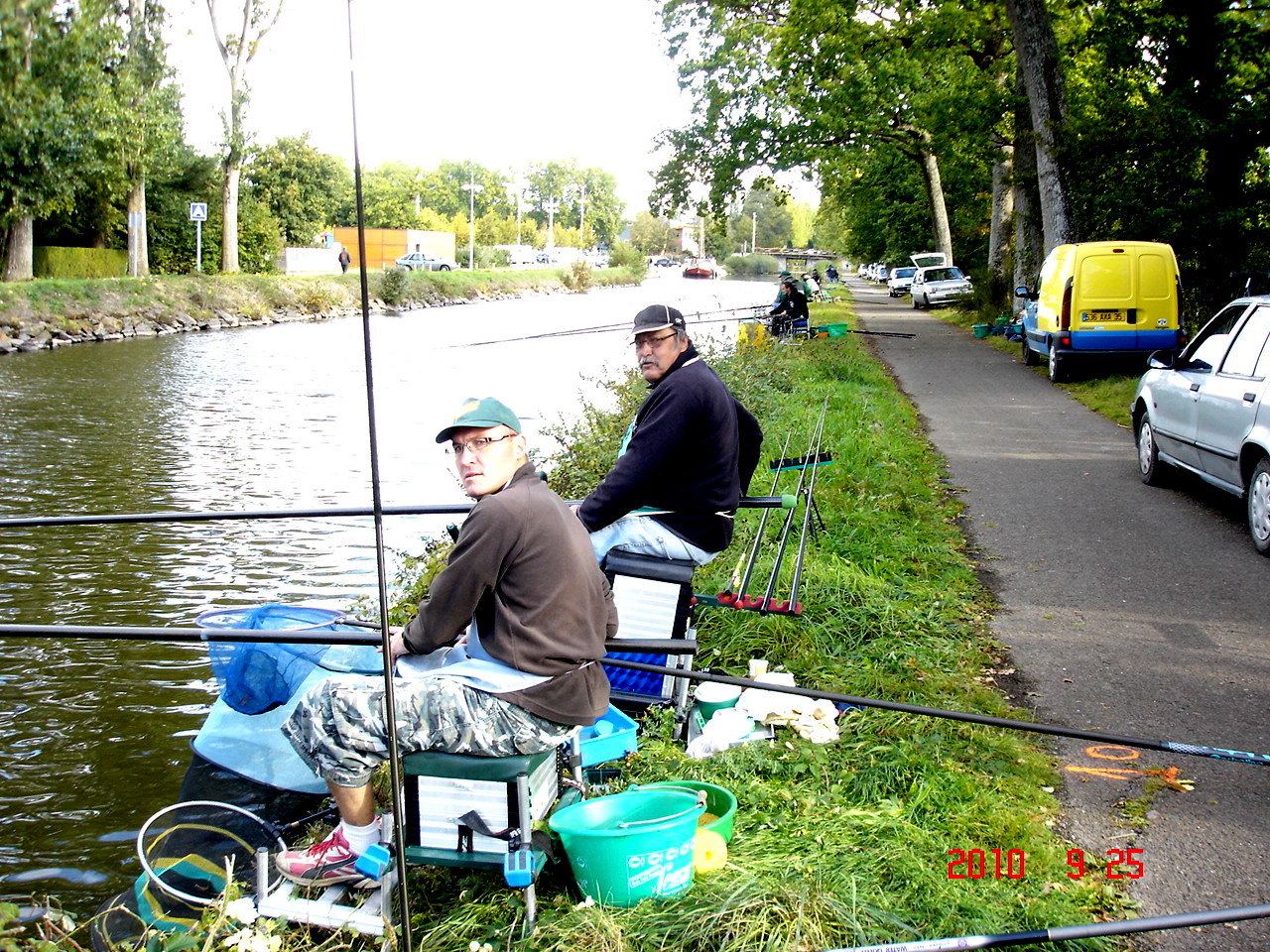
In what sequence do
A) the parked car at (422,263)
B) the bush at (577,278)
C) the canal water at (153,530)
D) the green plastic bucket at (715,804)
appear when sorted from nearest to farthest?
the green plastic bucket at (715,804), the canal water at (153,530), the parked car at (422,263), the bush at (577,278)

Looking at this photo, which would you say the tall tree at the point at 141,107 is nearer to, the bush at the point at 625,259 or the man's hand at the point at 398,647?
the man's hand at the point at 398,647

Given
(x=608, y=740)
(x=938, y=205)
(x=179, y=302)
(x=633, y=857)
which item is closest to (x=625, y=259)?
(x=938, y=205)

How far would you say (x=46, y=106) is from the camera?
15352 millimetres

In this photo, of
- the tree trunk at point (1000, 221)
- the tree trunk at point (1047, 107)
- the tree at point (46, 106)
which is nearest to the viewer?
the tree at point (46, 106)

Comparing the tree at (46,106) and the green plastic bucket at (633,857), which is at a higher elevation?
the tree at (46,106)

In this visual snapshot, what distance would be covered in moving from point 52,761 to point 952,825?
491 cm

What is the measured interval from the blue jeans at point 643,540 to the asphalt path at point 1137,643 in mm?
1693

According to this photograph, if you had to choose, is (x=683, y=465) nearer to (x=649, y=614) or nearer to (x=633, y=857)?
(x=649, y=614)

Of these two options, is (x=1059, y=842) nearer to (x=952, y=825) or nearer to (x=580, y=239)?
(x=952, y=825)

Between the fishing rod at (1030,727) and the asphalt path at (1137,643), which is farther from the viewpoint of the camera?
the asphalt path at (1137,643)

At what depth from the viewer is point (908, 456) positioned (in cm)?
1167

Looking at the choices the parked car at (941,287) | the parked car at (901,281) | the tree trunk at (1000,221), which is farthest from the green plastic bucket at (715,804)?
the parked car at (901,281)

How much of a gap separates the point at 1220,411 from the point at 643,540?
226 inches

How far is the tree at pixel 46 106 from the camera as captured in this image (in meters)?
5.16
